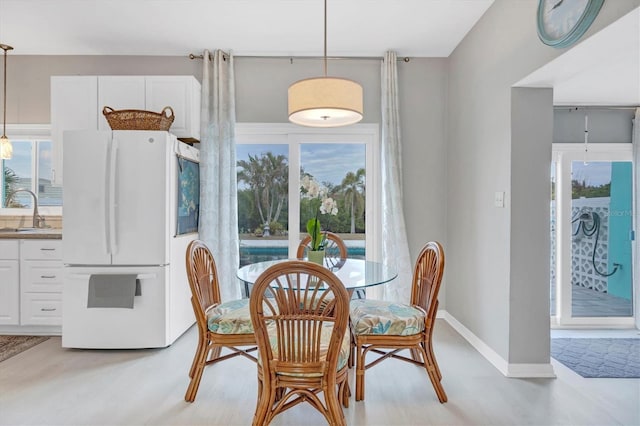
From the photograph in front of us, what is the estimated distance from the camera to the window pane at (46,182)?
3.99 metres

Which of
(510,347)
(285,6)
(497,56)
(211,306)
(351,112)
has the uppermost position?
(285,6)

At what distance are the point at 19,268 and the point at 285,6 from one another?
3.24 meters

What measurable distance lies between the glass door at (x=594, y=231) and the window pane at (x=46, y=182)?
206 inches

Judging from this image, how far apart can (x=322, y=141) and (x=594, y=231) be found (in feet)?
9.68

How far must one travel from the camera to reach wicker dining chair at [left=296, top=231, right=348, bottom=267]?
2863mm

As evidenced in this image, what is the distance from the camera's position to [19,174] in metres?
4.04

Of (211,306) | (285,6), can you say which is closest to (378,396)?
(211,306)

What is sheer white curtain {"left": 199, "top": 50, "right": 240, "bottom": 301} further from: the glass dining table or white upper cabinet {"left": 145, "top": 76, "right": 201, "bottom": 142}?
the glass dining table

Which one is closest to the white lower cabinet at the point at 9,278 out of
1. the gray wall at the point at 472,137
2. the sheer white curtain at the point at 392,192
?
the gray wall at the point at 472,137

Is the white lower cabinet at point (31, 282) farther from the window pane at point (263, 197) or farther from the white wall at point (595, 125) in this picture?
the white wall at point (595, 125)

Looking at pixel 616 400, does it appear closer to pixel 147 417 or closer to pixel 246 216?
pixel 147 417

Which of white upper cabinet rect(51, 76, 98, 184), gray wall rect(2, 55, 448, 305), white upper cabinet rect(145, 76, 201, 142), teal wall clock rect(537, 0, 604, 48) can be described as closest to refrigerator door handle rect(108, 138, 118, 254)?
white upper cabinet rect(145, 76, 201, 142)

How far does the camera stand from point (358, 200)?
158 inches

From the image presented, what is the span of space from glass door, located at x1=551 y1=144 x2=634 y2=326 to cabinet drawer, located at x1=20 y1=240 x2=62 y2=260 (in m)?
4.83
